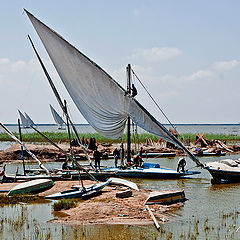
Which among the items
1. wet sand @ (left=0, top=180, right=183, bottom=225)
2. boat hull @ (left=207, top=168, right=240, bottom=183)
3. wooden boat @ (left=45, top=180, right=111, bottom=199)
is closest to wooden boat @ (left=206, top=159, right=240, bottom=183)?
boat hull @ (left=207, top=168, right=240, bottom=183)

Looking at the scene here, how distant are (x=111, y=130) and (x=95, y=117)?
1.31 metres

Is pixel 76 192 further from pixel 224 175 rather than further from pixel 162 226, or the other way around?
pixel 224 175

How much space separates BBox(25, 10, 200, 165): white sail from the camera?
2008 cm

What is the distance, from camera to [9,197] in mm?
17250

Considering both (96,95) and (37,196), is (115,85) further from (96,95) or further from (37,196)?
(37,196)

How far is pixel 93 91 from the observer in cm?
2159

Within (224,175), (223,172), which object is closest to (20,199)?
(223,172)

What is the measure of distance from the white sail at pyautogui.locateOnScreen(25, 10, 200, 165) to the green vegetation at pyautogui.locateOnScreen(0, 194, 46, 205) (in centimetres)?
624

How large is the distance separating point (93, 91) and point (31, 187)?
6.19 metres

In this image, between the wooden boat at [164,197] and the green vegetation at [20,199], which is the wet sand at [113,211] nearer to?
the wooden boat at [164,197]

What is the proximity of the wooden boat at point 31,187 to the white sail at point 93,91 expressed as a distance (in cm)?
497

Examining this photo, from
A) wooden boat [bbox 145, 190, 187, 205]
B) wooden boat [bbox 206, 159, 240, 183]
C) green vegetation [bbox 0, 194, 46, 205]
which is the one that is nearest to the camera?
wooden boat [bbox 145, 190, 187, 205]

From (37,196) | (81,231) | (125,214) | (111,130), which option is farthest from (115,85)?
(81,231)

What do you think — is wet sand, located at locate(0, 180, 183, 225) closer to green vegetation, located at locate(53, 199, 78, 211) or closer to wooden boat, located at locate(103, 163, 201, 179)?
green vegetation, located at locate(53, 199, 78, 211)
